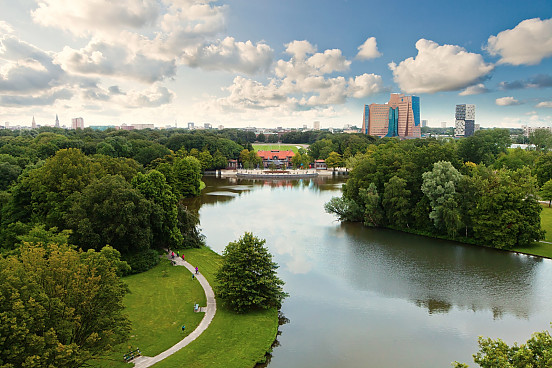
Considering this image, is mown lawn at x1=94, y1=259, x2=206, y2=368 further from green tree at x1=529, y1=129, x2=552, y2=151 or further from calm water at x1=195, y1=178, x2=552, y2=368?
green tree at x1=529, y1=129, x2=552, y2=151

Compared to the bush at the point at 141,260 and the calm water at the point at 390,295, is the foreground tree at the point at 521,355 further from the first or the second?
the bush at the point at 141,260

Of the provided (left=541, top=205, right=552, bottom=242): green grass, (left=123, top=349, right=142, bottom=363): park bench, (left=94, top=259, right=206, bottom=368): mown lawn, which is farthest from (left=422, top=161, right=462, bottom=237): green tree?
→ (left=123, top=349, right=142, bottom=363): park bench

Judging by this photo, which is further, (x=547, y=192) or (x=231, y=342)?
(x=547, y=192)

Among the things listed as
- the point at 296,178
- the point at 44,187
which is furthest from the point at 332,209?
the point at 296,178

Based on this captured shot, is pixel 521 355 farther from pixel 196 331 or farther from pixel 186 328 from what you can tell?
pixel 186 328

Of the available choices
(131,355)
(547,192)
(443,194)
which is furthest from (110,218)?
(547,192)
